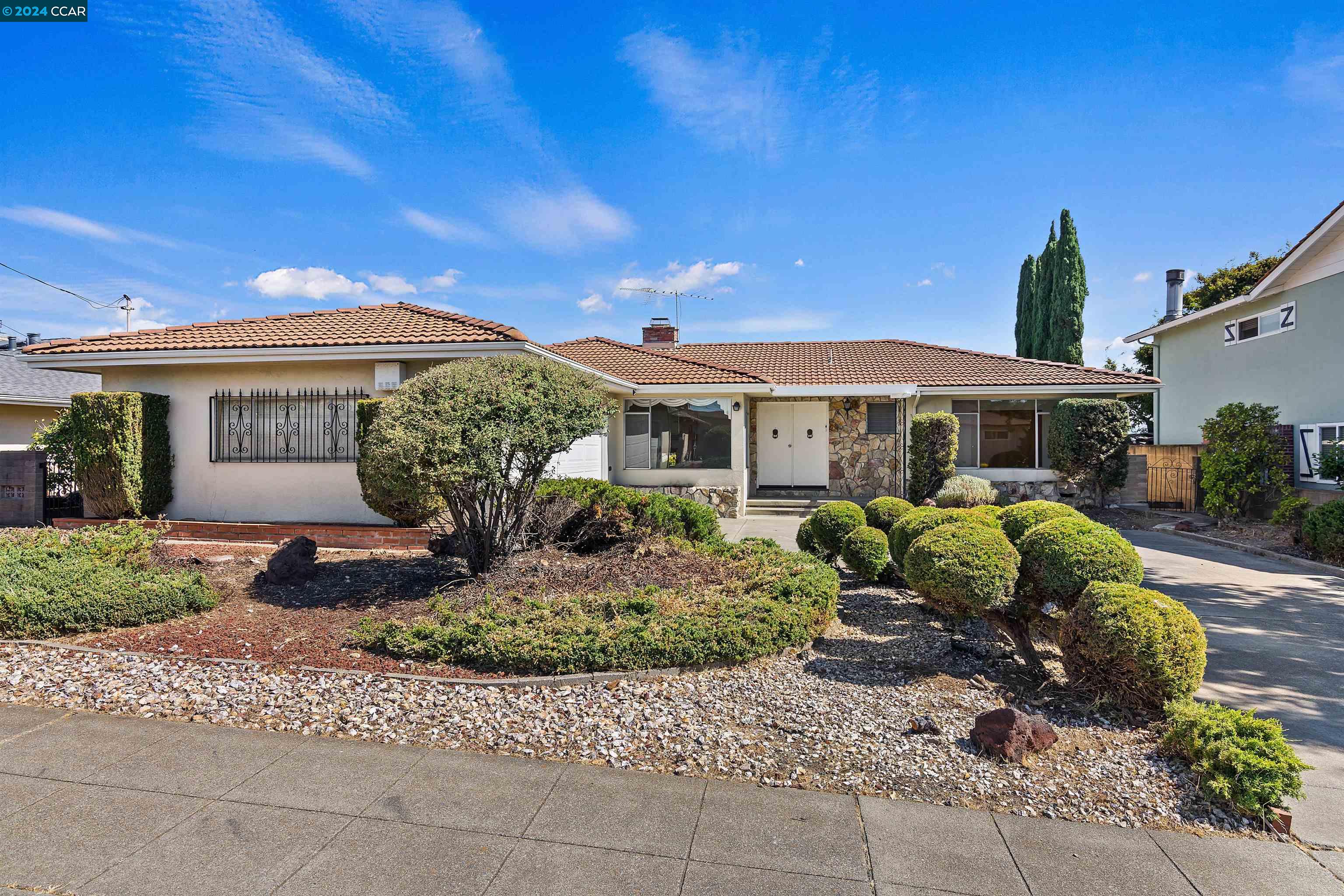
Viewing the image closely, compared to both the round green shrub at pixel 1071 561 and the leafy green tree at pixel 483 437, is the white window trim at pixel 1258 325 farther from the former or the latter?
the leafy green tree at pixel 483 437

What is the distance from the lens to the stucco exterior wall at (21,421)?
50.9 ft

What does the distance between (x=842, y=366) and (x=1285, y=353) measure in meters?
9.15

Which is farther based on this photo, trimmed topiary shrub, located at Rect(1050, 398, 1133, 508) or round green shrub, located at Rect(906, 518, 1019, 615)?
trimmed topiary shrub, located at Rect(1050, 398, 1133, 508)

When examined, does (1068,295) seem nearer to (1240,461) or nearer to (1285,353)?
(1285,353)

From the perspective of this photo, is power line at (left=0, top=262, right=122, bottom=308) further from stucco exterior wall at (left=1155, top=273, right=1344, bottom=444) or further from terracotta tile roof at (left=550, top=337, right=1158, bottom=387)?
stucco exterior wall at (left=1155, top=273, right=1344, bottom=444)

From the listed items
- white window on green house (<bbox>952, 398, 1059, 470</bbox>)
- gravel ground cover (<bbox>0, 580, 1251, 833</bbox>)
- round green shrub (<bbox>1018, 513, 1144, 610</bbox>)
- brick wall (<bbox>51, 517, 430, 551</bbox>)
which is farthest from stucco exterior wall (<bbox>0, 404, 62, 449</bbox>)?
white window on green house (<bbox>952, 398, 1059, 470</bbox>)

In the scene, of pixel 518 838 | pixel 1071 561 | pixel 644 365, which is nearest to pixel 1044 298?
pixel 644 365

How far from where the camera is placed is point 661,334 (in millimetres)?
20516

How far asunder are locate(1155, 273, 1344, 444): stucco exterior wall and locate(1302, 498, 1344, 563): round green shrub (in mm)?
4750

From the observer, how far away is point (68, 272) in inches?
775

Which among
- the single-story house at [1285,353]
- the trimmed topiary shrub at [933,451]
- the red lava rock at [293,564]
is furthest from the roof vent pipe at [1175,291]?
the red lava rock at [293,564]

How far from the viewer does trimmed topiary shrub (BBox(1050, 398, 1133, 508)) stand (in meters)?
13.6

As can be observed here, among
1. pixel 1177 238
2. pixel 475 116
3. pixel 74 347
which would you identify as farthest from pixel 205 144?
pixel 1177 238

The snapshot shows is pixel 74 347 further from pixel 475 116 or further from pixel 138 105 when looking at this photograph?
pixel 475 116
